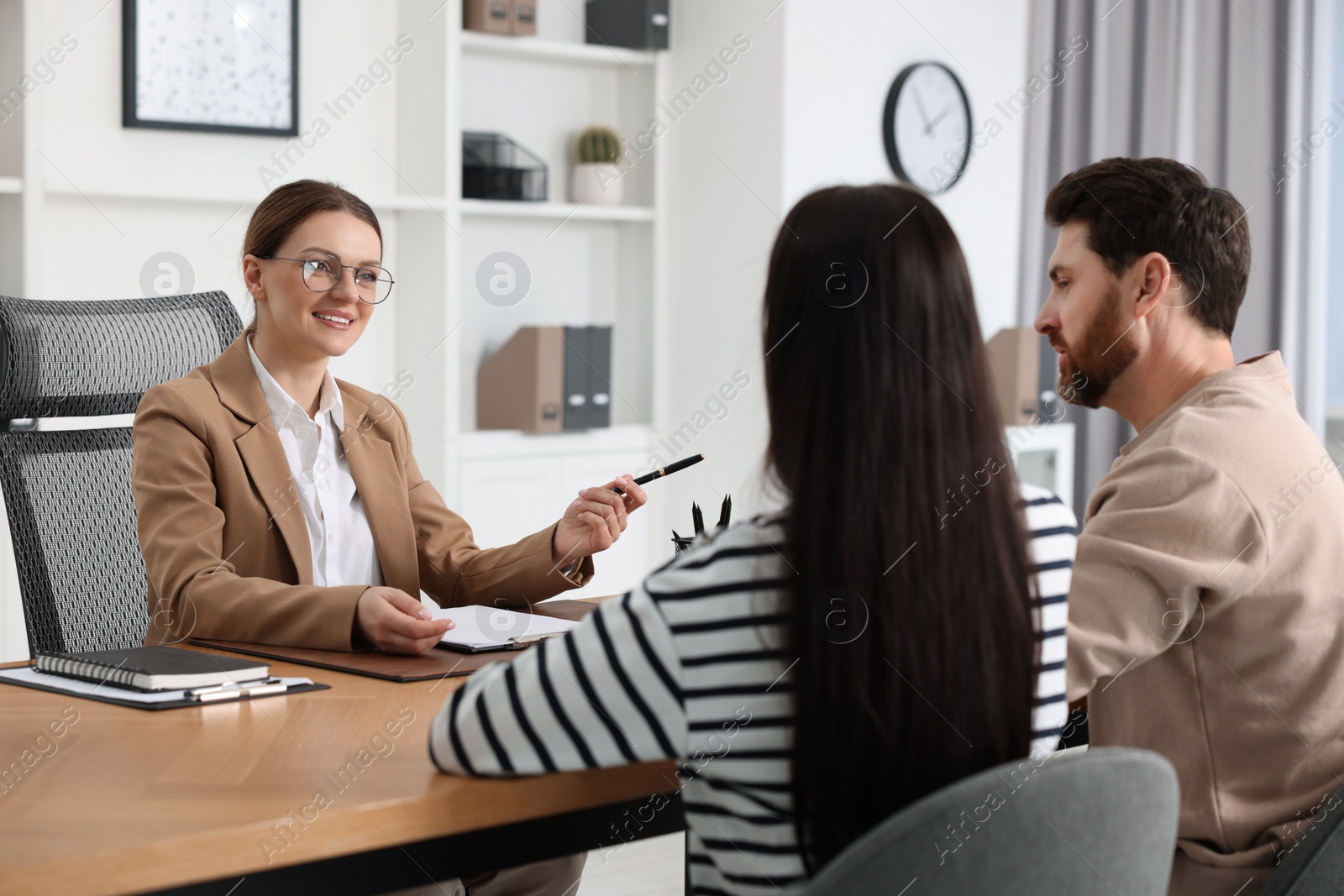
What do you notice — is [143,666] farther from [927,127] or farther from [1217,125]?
[1217,125]

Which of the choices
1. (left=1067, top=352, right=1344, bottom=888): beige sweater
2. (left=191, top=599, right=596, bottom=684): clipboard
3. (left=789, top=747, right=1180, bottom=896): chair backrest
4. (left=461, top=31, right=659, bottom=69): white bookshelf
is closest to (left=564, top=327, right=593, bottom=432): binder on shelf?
(left=461, top=31, right=659, bottom=69): white bookshelf

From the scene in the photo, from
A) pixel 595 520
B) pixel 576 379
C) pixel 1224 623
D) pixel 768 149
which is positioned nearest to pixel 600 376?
pixel 576 379

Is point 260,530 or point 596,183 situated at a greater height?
point 596,183

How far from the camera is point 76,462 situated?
1909mm

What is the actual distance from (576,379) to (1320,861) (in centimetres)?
291

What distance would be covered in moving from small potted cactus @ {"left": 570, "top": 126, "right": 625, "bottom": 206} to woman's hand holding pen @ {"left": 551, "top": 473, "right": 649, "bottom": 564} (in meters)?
2.30

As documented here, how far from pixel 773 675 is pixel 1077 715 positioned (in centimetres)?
69

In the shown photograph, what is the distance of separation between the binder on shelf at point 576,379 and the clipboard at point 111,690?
2413 millimetres

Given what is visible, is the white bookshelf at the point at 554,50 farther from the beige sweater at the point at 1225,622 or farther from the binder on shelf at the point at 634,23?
the beige sweater at the point at 1225,622

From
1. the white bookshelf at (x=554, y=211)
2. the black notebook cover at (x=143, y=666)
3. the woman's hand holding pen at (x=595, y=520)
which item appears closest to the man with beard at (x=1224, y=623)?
the woman's hand holding pen at (x=595, y=520)

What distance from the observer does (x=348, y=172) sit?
367 cm

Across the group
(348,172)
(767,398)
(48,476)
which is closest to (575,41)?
(348,172)

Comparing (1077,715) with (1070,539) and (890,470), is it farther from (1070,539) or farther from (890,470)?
(890,470)

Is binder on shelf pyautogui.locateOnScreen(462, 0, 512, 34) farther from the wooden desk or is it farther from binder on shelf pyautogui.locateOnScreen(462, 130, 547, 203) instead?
the wooden desk
